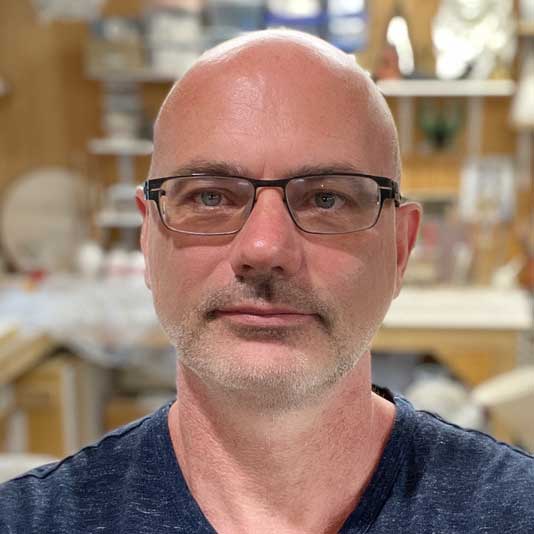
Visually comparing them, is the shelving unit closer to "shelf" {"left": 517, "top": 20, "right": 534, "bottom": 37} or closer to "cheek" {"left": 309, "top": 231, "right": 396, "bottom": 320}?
"shelf" {"left": 517, "top": 20, "right": 534, "bottom": 37}

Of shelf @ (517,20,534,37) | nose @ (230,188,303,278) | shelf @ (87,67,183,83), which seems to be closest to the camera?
nose @ (230,188,303,278)

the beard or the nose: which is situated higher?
the nose

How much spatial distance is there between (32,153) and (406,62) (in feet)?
5.95

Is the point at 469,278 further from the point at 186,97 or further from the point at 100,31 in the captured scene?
the point at 186,97

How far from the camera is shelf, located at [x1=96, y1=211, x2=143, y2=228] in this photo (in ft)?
11.0

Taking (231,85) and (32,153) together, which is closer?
(231,85)

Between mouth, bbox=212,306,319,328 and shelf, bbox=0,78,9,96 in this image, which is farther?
shelf, bbox=0,78,9,96

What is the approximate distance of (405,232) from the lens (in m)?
0.93

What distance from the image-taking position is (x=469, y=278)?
3.36 m

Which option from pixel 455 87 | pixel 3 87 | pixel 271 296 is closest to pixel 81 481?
pixel 271 296

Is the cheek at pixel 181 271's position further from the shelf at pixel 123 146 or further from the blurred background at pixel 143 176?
the shelf at pixel 123 146

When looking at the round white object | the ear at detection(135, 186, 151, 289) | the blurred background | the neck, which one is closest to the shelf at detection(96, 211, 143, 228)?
the blurred background

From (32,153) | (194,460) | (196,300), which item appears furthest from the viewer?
(32,153)

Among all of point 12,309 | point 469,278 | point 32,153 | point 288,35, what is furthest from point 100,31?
point 288,35
